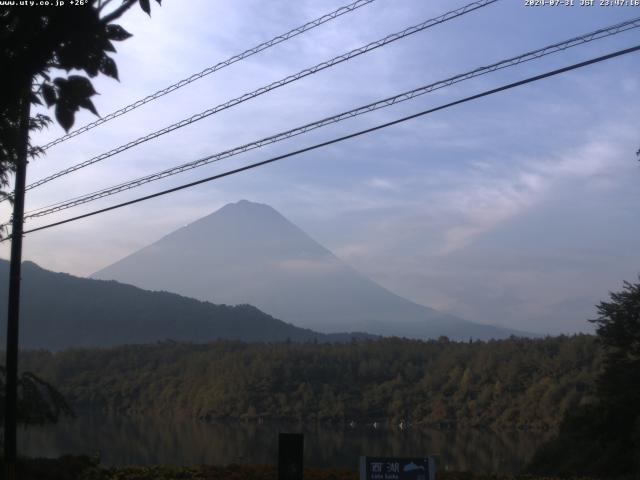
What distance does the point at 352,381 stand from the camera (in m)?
40.9

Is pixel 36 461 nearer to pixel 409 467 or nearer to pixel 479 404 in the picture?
pixel 409 467

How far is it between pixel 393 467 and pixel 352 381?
3099 centimetres

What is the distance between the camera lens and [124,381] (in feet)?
149

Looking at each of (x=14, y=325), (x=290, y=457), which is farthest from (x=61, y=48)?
(x=14, y=325)

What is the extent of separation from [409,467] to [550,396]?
82.4 feet

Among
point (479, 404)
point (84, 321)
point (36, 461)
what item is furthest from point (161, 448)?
point (84, 321)

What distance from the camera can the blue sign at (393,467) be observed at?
1013 centimetres

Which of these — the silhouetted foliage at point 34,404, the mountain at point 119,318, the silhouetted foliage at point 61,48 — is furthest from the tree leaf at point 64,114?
the mountain at point 119,318

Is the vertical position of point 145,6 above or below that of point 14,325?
above

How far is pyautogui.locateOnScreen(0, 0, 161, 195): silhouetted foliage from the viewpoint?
14.5 ft

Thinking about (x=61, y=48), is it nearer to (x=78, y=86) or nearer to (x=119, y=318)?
(x=78, y=86)

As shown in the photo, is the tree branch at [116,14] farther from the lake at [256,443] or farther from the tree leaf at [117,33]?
the lake at [256,443]

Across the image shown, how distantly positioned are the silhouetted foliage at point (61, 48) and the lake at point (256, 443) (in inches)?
560

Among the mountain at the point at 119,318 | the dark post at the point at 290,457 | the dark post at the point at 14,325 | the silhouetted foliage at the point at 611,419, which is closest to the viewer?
the dark post at the point at 290,457
